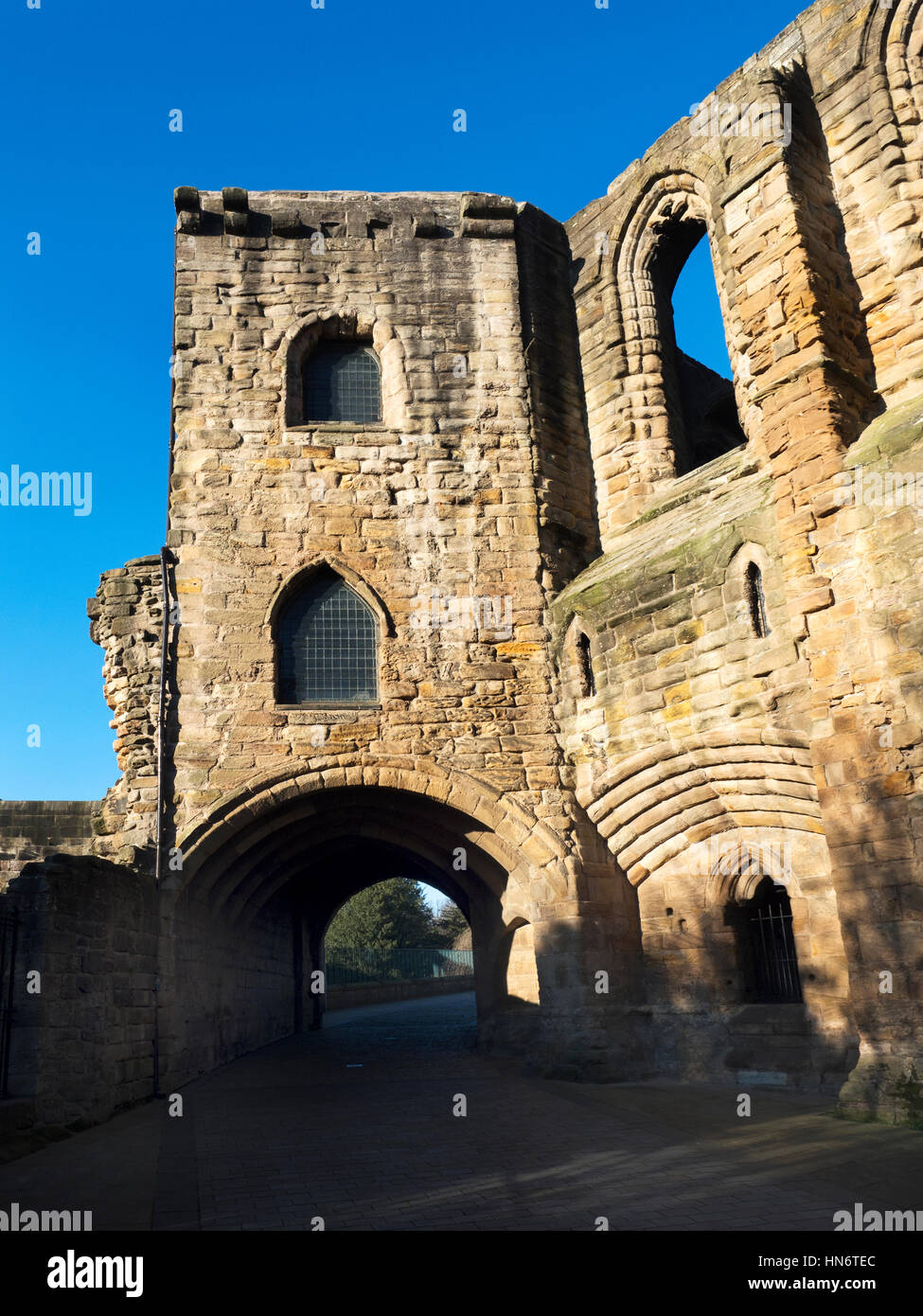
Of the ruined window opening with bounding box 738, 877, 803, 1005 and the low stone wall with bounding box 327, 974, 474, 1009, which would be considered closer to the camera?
the ruined window opening with bounding box 738, 877, 803, 1005

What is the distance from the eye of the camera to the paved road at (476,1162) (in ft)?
15.6

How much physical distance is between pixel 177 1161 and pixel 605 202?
35.5 ft

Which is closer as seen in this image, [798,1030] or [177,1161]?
[177,1161]

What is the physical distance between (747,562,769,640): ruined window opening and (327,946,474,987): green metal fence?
17.2 metres

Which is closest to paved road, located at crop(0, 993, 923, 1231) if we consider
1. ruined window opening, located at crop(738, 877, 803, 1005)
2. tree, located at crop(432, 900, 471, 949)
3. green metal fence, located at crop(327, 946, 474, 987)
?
ruined window opening, located at crop(738, 877, 803, 1005)

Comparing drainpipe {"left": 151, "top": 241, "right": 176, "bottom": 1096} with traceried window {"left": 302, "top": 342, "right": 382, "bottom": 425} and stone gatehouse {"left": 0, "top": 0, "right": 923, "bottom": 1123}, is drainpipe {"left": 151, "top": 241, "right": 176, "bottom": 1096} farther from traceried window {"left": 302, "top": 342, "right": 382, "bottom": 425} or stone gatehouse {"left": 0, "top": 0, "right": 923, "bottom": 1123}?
traceried window {"left": 302, "top": 342, "right": 382, "bottom": 425}

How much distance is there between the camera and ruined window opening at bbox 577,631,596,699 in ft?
33.2

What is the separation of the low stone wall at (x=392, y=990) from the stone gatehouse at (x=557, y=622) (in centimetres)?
1056

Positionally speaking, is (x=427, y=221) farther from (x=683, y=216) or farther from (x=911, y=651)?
(x=911, y=651)

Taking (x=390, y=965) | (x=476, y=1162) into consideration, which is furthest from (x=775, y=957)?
(x=390, y=965)

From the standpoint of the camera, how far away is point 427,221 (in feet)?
39.0

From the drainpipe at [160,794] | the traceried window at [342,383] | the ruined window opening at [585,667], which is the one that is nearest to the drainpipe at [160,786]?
the drainpipe at [160,794]
